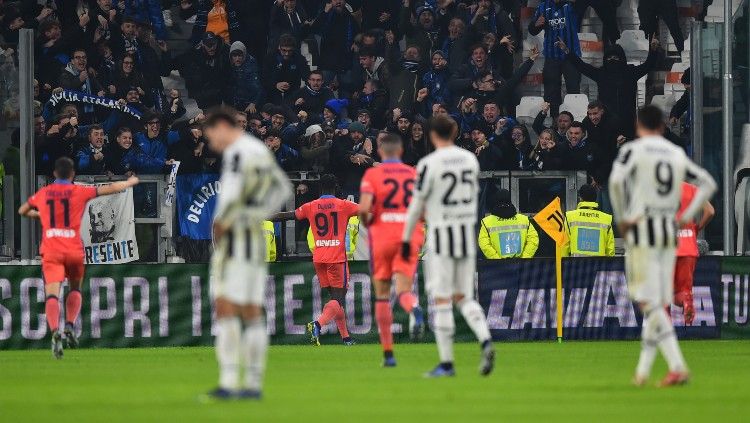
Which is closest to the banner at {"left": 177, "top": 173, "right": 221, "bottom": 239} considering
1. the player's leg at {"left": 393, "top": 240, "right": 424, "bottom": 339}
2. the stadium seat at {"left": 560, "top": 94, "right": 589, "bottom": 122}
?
the stadium seat at {"left": 560, "top": 94, "right": 589, "bottom": 122}

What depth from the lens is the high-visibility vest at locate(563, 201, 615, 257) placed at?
913 inches

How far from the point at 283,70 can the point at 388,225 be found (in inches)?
473

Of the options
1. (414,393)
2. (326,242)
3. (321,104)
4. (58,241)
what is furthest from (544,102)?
(414,393)

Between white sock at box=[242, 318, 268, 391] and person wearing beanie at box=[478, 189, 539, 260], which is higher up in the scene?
person wearing beanie at box=[478, 189, 539, 260]

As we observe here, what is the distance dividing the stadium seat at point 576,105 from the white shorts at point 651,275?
53.7 ft

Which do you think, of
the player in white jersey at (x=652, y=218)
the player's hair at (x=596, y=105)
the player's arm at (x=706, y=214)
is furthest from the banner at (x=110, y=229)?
the player in white jersey at (x=652, y=218)

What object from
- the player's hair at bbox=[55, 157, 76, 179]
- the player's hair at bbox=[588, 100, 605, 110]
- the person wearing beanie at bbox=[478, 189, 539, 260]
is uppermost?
the player's hair at bbox=[588, 100, 605, 110]

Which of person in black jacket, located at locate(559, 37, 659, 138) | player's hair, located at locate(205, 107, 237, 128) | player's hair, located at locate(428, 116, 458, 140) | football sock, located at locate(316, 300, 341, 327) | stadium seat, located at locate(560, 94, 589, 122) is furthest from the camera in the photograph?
stadium seat, located at locate(560, 94, 589, 122)

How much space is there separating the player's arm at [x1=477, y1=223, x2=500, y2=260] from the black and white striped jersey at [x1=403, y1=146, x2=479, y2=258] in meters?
9.66

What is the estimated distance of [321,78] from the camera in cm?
2730

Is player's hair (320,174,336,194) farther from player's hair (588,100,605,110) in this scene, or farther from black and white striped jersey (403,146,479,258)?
black and white striped jersey (403,146,479,258)

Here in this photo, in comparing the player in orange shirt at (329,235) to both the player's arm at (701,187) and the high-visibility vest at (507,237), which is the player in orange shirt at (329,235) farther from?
the player's arm at (701,187)

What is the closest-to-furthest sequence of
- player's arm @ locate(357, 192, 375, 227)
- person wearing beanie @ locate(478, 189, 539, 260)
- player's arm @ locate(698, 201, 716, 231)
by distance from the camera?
player's arm @ locate(357, 192, 375, 227)
player's arm @ locate(698, 201, 716, 231)
person wearing beanie @ locate(478, 189, 539, 260)

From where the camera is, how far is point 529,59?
92.3 feet
